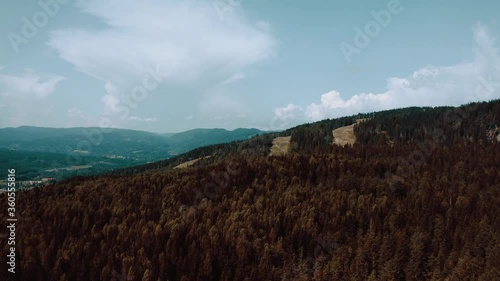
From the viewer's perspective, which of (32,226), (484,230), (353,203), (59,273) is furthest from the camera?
(353,203)

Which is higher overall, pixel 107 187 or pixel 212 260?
pixel 107 187

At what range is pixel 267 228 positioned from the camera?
12900cm

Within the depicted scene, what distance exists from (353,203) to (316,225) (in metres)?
31.3

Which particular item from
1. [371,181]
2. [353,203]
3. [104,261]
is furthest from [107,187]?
[371,181]

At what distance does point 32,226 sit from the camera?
12094 cm

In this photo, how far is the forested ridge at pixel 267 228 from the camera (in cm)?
9519

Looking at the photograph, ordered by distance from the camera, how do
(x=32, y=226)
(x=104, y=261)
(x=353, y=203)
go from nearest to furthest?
(x=104, y=261) < (x=32, y=226) < (x=353, y=203)

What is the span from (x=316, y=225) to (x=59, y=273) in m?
85.6

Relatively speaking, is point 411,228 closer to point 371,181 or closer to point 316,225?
point 316,225

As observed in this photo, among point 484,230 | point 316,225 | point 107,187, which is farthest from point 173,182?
point 484,230

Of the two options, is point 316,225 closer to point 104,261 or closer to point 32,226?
point 104,261

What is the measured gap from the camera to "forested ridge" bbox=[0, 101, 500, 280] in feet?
312

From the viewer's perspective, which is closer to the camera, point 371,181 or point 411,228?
point 411,228

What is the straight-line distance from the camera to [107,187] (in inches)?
7047
